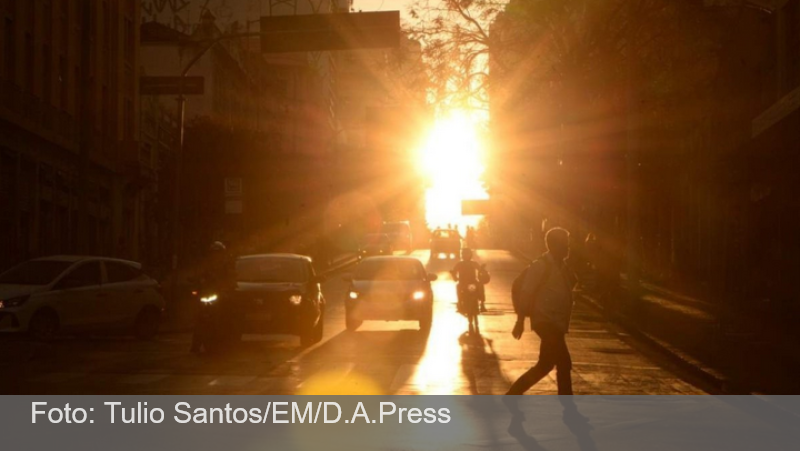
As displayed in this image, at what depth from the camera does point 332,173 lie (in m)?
80.2

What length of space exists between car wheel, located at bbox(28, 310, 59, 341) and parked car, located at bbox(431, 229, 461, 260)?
A: 58.0 m

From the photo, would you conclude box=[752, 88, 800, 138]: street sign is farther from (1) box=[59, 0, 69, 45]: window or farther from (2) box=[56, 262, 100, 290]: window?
(1) box=[59, 0, 69, 45]: window

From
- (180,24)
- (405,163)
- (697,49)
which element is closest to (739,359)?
(697,49)

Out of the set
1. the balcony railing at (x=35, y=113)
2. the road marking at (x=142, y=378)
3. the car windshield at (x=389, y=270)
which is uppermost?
the balcony railing at (x=35, y=113)

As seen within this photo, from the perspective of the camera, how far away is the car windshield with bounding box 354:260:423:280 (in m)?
27.8

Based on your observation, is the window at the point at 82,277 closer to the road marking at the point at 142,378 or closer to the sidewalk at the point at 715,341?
the road marking at the point at 142,378

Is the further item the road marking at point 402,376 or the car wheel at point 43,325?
the car wheel at point 43,325

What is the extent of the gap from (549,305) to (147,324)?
1522 centimetres

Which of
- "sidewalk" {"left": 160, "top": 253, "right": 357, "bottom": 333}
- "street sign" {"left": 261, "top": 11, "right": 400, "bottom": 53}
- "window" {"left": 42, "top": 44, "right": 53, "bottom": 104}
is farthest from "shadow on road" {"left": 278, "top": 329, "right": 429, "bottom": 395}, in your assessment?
"window" {"left": 42, "top": 44, "right": 53, "bottom": 104}

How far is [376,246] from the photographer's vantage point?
80.6 metres

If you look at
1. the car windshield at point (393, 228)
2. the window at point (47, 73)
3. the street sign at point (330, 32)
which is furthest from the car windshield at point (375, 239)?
the street sign at point (330, 32)

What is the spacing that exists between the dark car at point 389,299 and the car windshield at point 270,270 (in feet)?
11.3

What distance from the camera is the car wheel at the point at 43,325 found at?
76.4 ft

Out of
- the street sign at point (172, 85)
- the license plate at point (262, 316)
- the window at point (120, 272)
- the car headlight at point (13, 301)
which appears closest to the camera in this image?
the license plate at point (262, 316)
